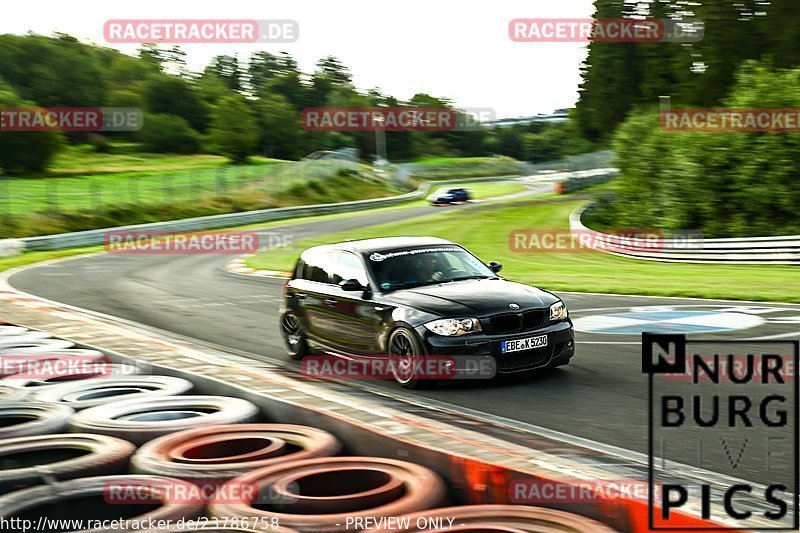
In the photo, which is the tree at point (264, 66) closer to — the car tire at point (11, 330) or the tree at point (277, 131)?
the tree at point (277, 131)

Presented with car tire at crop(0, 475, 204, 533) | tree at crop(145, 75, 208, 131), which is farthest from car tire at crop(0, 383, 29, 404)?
tree at crop(145, 75, 208, 131)

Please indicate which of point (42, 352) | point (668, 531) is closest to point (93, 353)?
point (42, 352)

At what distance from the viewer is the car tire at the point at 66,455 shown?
5301 millimetres

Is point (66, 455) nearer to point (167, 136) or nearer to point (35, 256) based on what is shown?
point (35, 256)

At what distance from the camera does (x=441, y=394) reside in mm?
9367

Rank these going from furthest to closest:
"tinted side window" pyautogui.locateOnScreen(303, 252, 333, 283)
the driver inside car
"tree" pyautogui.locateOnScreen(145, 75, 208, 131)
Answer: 1. "tree" pyautogui.locateOnScreen(145, 75, 208, 131)
2. "tinted side window" pyautogui.locateOnScreen(303, 252, 333, 283)
3. the driver inside car

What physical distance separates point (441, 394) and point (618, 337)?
12.1 feet

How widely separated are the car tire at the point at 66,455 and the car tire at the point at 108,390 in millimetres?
1306

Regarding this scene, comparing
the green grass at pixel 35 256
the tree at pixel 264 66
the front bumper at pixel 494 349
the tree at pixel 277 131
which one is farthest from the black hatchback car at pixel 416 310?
the tree at pixel 264 66

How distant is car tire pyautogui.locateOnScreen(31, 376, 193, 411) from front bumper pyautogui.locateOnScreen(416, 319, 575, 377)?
2.48 m

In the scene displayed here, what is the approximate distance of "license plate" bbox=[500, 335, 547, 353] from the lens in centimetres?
945

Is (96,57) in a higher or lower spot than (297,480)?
higher

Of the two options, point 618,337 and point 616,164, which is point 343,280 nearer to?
point 618,337

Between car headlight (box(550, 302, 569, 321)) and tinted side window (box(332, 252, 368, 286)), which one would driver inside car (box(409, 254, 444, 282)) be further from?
car headlight (box(550, 302, 569, 321))
